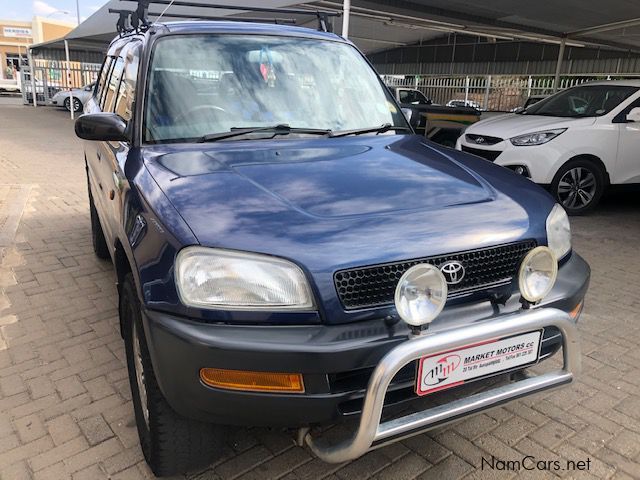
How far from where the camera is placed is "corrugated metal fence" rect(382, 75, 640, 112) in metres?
22.1

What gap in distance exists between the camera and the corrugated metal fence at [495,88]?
22.1 meters

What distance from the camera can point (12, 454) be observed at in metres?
2.35

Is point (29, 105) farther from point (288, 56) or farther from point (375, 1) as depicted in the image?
point (288, 56)

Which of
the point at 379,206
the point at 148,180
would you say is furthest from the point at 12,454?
the point at 379,206

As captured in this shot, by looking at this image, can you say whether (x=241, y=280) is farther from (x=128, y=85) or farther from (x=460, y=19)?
(x=460, y=19)

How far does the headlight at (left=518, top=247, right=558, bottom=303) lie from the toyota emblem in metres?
0.24

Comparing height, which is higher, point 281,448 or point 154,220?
point 154,220

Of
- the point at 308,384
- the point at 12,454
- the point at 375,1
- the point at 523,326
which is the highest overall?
the point at 375,1

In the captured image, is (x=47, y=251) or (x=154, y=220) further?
(x=47, y=251)

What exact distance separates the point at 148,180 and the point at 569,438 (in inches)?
88.3

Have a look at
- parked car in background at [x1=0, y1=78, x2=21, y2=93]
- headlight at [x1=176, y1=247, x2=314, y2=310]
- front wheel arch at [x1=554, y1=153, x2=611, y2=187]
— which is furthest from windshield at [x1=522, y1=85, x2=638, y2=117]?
parked car in background at [x1=0, y1=78, x2=21, y2=93]

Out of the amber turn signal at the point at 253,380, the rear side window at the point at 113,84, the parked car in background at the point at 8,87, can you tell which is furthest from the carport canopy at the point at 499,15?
the parked car in background at the point at 8,87

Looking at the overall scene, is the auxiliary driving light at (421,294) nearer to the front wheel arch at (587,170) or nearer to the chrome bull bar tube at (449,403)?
the chrome bull bar tube at (449,403)

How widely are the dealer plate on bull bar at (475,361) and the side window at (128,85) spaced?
1.92 meters
